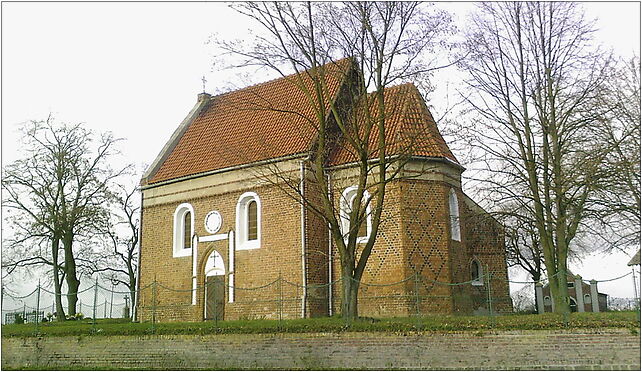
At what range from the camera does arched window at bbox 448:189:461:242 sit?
2277cm

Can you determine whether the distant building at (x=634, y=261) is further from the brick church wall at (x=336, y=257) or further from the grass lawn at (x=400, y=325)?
the grass lawn at (x=400, y=325)

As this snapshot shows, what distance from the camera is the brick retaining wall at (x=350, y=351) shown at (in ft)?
45.0

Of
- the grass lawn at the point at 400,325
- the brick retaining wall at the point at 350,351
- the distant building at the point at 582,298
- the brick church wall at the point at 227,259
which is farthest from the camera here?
the brick church wall at the point at 227,259

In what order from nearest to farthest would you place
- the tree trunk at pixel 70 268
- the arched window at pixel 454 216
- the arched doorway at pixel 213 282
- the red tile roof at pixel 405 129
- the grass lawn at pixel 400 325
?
the grass lawn at pixel 400 325 → the red tile roof at pixel 405 129 → the arched window at pixel 454 216 → the arched doorway at pixel 213 282 → the tree trunk at pixel 70 268

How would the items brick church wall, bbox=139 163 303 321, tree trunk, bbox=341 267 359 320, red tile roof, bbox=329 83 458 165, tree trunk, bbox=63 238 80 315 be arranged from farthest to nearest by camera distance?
tree trunk, bbox=63 238 80 315 < brick church wall, bbox=139 163 303 321 < red tile roof, bbox=329 83 458 165 < tree trunk, bbox=341 267 359 320

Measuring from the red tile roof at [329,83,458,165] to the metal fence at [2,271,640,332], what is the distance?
4.24m

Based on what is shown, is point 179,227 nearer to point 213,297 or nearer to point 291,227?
point 213,297

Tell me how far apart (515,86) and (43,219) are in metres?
23.9

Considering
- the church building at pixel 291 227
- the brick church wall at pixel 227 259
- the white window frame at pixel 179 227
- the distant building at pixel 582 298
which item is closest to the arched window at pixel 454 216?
the church building at pixel 291 227

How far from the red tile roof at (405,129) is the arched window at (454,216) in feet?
4.56

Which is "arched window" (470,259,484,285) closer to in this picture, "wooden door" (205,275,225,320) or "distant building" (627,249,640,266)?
"distant building" (627,249,640,266)

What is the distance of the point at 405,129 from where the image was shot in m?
21.2

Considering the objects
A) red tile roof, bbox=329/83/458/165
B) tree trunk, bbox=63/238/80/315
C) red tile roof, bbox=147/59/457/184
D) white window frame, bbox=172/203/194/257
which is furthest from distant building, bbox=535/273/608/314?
tree trunk, bbox=63/238/80/315

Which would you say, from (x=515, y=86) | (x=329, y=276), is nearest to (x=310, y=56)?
(x=515, y=86)
